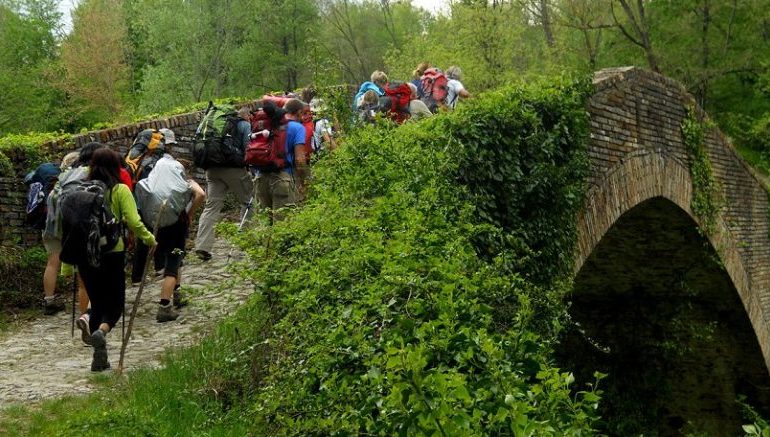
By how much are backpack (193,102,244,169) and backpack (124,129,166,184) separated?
0.40 m

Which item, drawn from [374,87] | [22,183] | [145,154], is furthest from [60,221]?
[374,87]

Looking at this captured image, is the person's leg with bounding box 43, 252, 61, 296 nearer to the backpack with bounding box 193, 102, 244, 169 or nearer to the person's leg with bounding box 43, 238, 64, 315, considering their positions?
the person's leg with bounding box 43, 238, 64, 315

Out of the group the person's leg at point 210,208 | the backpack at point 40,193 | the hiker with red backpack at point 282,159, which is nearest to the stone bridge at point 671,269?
the hiker with red backpack at point 282,159

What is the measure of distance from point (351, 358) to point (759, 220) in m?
12.2

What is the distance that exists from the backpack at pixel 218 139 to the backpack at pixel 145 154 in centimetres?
40

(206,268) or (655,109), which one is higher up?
(655,109)

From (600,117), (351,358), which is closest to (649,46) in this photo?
(600,117)

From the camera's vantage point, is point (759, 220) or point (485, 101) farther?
point (759, 220)

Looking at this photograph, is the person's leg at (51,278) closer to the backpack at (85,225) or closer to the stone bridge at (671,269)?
the backpack at (85,225)

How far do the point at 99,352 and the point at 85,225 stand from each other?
94cm

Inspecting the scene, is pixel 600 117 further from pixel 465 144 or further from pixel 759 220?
pixel 759 220

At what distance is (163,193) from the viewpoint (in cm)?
739

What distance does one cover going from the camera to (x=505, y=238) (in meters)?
6.20

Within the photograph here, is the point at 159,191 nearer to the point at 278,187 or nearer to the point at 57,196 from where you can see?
the point at 57,196
